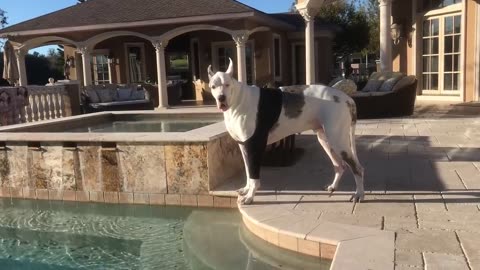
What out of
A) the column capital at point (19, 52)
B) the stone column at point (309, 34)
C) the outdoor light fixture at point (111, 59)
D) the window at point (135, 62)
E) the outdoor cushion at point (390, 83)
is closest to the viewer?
the outdoor cushion at point (390, 83)

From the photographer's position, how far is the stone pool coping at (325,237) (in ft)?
9.71

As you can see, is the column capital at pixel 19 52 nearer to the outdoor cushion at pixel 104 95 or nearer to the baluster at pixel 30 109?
the outdoor cushion at pixel 104 95

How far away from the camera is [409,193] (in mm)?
4484

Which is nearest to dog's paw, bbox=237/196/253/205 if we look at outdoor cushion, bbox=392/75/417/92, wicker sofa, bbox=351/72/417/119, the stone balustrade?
wicker sofa, bbox=351/72/417/119

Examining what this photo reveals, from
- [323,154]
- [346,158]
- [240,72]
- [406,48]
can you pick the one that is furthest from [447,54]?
[346,158]

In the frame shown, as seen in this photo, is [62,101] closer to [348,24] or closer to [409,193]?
[409,193]

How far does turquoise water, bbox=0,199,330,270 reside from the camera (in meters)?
3.63

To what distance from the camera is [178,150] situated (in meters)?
4.99

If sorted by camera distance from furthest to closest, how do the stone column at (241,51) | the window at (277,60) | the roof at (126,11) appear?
the window at (277,60) < the roof at (126,11) < the stone column at (241,51)

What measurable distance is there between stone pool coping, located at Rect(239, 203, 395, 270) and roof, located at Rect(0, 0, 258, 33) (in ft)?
37.3

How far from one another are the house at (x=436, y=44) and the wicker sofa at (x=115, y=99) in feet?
22.4

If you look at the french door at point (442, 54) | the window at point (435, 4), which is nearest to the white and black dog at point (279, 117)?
the french door at point (442, 54)

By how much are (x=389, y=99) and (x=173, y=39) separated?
11.5 metres

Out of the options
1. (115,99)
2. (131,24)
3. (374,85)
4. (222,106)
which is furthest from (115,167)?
(131,24)
